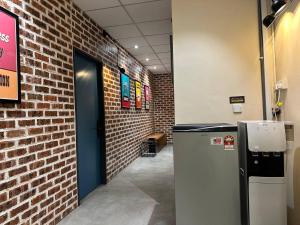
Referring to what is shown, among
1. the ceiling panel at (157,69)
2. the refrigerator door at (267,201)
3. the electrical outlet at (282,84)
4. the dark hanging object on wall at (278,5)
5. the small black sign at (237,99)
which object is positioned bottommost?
the refrigerator door at (267,201)

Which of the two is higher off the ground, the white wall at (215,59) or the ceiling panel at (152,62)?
the ceiling panel at (152,62)

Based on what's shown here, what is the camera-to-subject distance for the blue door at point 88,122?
332cm

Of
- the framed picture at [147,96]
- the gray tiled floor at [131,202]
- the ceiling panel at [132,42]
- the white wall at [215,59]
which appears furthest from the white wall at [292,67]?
the framed picture at [147,96]

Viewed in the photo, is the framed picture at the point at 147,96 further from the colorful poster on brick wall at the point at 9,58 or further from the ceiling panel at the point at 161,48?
the colorful poster on brick wall at the point at 9,58

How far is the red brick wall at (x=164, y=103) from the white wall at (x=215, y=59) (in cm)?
568

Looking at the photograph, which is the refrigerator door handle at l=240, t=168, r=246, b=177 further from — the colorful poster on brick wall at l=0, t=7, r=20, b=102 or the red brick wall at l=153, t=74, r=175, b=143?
the red brick wall at l=153, t=74, r=175, b=143

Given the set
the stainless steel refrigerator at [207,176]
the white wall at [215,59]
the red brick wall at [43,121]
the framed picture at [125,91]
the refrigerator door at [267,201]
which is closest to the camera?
the refrigerator door at [267,201]

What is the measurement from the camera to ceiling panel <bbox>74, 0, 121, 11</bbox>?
3109mm

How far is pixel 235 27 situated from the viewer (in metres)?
2.67

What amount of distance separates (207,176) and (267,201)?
527 mm

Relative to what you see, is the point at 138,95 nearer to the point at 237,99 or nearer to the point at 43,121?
the point at 237,99

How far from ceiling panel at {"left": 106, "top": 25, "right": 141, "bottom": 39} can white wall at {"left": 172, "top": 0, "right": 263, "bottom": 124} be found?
58.1 inches

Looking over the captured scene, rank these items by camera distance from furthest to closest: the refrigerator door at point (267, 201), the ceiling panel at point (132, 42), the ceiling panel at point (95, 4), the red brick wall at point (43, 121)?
→ the ceiling panel at point (132, 42) → the ceiling panel at point (95, 4) → the red brick wall at point (43, 121) → the refrigerator door at point (267, 201)

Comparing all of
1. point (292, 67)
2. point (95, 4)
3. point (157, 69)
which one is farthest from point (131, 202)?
point (157, 69)
